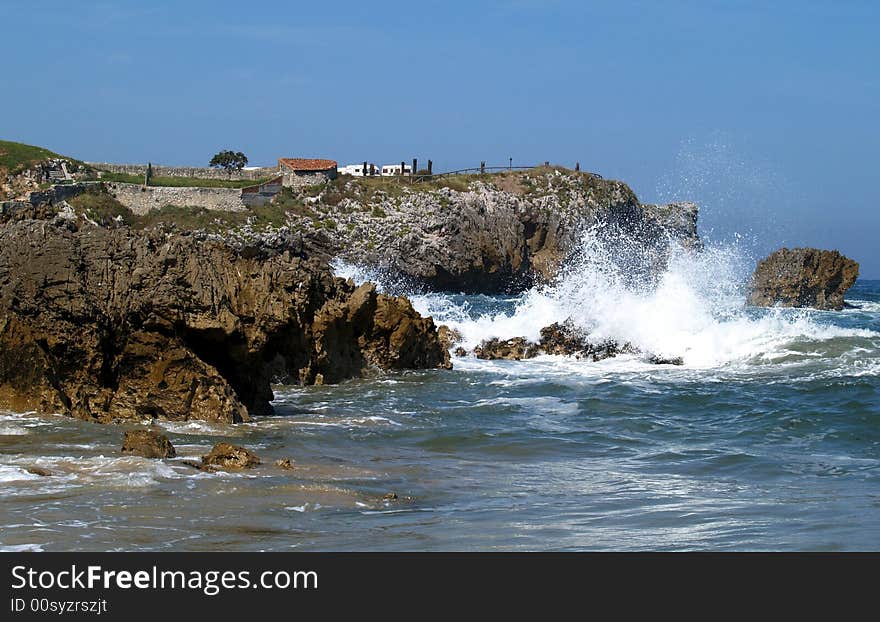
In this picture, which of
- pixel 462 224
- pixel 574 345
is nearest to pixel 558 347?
pixel 574 345

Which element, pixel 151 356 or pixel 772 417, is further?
pixel 772 417

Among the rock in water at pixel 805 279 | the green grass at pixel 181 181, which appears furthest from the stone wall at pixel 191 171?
the rock in water at pixel 805 279

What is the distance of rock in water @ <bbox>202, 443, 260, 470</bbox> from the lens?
9773mm

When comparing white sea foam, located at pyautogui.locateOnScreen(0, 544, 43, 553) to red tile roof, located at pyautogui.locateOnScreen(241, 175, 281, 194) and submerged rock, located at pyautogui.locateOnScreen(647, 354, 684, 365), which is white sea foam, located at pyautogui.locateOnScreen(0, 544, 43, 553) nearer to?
submerged rock, located at pyautogui.locateOnScreen(647, 354, 684, 365)

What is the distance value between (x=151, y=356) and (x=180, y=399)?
1.83 feet

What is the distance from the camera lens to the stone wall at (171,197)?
6147 cm

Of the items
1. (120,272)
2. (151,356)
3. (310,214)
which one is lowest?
(151,356)

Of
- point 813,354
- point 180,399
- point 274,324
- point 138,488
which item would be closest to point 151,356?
point 180,399

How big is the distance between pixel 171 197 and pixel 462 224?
52.5 feet

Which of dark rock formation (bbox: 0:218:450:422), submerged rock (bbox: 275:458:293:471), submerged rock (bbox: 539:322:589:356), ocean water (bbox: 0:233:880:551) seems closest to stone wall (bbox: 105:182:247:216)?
submerged rock (bbox: 539:322:589:356)

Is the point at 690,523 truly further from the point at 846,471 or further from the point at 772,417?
the point at 772,417

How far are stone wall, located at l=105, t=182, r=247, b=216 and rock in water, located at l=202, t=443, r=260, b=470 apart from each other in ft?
174
